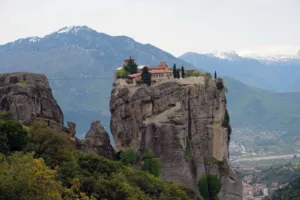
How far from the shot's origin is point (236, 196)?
50812 mm

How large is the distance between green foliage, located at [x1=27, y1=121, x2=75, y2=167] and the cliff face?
57.8 feet

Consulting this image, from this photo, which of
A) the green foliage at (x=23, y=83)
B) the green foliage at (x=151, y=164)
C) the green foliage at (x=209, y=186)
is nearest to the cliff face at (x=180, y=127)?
the green foliage at (x=209, y=186)

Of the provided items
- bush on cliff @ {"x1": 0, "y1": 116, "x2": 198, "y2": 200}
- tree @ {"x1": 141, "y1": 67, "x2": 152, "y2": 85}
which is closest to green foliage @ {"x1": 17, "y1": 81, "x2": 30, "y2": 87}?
bush on cliff @ {"x1": 0, "y1": 116, "x2": 198, "y2": 200}

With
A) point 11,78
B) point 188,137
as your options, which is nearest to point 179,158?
point 188,137

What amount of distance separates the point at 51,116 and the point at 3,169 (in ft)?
71.3

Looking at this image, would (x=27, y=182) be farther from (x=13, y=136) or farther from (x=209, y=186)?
(x=209, y=186)

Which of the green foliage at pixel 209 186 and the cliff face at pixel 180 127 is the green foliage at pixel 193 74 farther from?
the green foliage at pixel 209 186

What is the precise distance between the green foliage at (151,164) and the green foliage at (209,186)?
4.44 meters

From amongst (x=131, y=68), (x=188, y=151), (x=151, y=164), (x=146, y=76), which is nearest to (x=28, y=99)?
(x=151, y=164)

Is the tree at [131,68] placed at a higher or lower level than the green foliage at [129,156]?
higher

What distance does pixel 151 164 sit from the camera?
4550 centimetres

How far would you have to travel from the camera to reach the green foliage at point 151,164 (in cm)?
4494

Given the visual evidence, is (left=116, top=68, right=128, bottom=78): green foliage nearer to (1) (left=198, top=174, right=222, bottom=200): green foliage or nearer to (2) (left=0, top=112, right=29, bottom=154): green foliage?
(1) (left=198, top=174, right=222, bottom=200): green foliage

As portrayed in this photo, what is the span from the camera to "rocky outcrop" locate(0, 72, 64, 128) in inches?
1519
